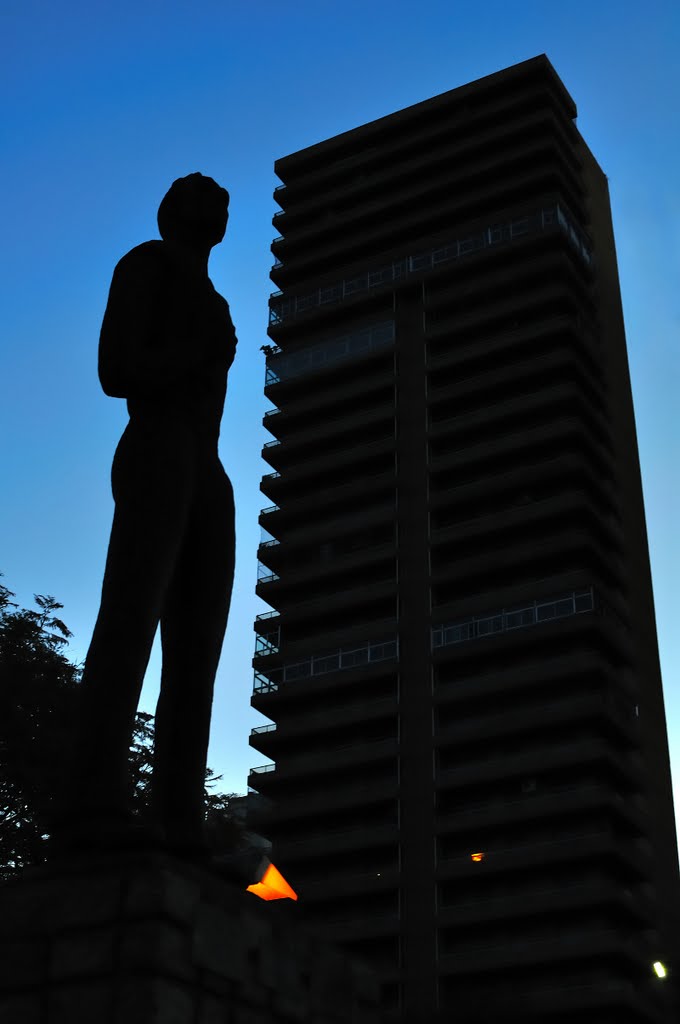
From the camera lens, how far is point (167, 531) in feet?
23.2

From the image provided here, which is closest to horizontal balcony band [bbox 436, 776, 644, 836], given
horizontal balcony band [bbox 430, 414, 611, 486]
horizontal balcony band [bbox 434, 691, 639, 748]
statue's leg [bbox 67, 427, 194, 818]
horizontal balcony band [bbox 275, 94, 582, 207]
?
horizontal balcony band [bbox 434, 691, 639, 748]

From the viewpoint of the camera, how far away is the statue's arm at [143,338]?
24.2 ft

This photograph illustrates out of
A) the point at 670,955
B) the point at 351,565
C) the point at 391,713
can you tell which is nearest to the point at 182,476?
the point at 670,955

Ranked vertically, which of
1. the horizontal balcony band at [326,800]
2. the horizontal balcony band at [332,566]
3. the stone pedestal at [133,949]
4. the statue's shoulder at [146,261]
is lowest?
the stone pedestal at [133,949]

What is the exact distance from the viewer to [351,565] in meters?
68.0

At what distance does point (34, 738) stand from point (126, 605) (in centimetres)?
1840

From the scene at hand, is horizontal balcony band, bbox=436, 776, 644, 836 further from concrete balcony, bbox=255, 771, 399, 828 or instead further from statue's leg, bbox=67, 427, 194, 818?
statue's leg, bbox=67, 427, 194, 818

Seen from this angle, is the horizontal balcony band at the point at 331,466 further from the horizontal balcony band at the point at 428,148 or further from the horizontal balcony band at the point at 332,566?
the horizontal balcony band at the point at 428,148

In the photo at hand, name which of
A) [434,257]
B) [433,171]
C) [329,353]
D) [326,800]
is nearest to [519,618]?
[326,800]

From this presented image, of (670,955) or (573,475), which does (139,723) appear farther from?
(573,475)

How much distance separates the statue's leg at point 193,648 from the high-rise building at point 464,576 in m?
42.7

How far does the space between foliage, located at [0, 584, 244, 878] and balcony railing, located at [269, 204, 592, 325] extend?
51.8 meters

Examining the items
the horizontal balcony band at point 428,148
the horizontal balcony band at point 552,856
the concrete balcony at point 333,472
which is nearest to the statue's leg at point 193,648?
the horizontal balcony band at point 552,856

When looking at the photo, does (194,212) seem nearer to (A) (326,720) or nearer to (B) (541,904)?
(B) (541,904)
